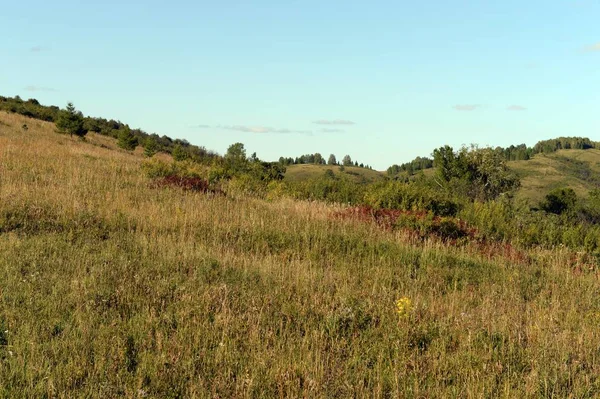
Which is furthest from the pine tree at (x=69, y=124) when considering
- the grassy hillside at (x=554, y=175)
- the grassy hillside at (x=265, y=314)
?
the grassy hillside at (x=554, y=175)

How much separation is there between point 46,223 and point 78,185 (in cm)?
386

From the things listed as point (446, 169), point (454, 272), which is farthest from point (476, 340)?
point (446, 169)

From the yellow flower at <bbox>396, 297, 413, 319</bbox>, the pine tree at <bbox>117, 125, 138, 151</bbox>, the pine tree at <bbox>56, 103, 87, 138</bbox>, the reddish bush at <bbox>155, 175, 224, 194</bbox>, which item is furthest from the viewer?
the pine tree at <bbox>117, 125, 138, 151</bbox>

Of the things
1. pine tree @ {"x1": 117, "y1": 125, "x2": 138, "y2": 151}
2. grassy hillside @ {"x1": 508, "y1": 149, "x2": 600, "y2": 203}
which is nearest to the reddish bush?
pine tree @ {"x1": 117, "y1": 125, "x2": 138, "y2": 151}

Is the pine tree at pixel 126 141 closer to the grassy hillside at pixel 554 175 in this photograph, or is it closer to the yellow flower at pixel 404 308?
the yellow flower at pixel 404 308

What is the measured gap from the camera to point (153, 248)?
287 inches

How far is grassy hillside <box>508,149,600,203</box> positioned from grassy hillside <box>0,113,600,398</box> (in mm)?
137678

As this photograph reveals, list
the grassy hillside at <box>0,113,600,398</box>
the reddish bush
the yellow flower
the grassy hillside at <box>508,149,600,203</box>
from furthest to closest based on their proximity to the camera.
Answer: the grassy hillside at <box>508,149,600,203</box> < the reddish bush < the yellow flower < the grassy hillside at <box>0,113,600,398</box>

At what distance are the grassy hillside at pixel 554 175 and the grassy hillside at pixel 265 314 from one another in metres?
138

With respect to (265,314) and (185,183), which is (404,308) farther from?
(185,183)

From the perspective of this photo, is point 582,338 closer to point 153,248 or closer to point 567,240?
point 153,248

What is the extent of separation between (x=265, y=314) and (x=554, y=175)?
620 ft

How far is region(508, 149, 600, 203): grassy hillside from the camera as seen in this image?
149 meters

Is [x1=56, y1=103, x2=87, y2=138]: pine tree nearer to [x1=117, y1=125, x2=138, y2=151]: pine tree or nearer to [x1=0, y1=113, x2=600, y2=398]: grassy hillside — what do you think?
[x1=117, y1=125, x2=138, y2=151]: pine tree
